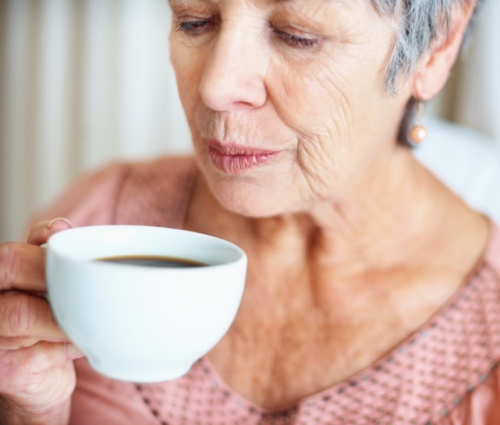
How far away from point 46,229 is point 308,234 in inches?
23.1

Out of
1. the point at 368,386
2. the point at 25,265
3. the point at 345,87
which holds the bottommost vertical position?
the point at 368,386

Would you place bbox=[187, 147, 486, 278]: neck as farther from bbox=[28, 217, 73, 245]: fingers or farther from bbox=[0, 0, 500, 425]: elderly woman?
bbox=[28, 217, 73, 245]: fingers

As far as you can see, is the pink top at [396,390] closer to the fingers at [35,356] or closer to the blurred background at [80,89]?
the fingers at [35,356]

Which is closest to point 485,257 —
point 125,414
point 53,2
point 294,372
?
point 294,372

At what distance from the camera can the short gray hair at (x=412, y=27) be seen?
886 mm

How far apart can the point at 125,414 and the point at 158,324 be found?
0.54 m

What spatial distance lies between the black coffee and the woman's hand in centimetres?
11

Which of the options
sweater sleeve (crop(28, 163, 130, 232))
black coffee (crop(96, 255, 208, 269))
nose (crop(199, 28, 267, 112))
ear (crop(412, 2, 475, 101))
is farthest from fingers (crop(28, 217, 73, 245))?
ear (crop(412, 2, 475, 101))

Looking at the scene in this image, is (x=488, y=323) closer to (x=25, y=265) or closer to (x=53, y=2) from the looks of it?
(x=25, y=265)

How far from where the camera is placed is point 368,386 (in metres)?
1.06

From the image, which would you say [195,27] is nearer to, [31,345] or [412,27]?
[412,27]

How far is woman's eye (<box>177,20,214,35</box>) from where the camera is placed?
0.94 m

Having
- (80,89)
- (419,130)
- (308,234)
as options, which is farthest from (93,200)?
(80,89)

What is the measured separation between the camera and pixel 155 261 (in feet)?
2.39
